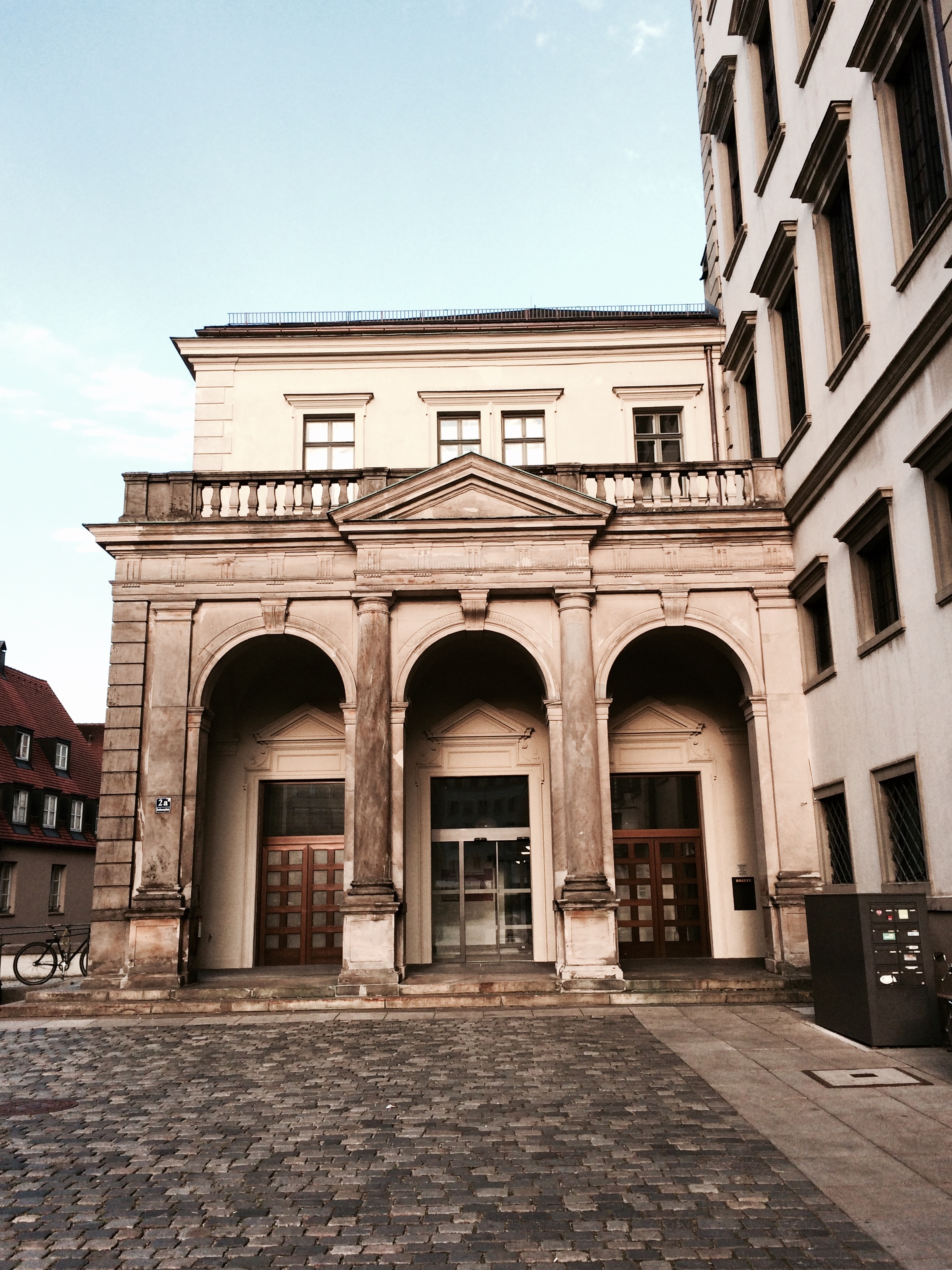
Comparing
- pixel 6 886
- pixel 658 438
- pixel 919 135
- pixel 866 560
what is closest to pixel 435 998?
pixel 866 560

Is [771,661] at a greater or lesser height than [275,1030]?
greater

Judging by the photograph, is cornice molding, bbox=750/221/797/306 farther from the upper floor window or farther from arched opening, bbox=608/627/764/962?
the upper floor window

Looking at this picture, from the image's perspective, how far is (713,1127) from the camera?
8.30 meters

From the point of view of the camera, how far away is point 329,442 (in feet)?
74.2

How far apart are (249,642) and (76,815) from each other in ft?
89.8

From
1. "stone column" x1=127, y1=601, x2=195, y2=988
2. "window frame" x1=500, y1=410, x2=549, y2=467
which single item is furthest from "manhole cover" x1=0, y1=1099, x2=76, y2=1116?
"window frame" x1=500, y1=410, x2=549, y2=467

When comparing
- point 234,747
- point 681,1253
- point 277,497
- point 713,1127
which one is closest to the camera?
point 681,1253

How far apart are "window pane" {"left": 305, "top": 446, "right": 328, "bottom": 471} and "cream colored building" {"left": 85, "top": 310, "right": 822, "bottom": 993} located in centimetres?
8

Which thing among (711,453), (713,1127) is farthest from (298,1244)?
(711,453)

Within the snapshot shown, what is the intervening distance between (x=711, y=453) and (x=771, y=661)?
5.91 meters

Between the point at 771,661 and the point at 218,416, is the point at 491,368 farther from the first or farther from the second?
the point at 771,661

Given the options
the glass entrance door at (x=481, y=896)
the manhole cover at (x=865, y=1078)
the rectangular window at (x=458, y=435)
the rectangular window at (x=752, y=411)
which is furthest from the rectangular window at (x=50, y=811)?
the manhole cover at (x=865, y=1078)

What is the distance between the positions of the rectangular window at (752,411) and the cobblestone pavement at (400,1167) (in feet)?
40.6

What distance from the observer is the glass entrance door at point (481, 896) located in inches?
805
